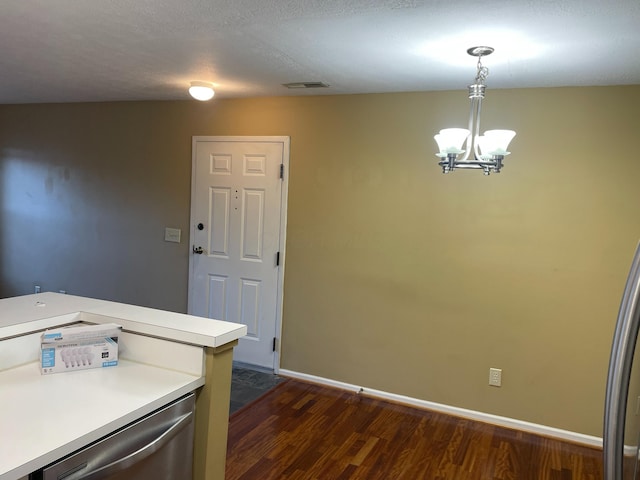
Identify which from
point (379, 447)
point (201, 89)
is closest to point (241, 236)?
point (201, 89)

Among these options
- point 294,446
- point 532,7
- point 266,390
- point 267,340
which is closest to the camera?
point 532,7

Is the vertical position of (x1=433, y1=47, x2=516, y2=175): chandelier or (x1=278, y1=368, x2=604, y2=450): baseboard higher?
(x1=433, y1=47, x2=516, y2=175): chandelier

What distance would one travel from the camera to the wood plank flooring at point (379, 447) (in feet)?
9.02

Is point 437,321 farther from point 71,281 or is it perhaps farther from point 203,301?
point 71,281

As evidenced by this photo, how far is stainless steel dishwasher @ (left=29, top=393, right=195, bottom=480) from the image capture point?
4.28ft

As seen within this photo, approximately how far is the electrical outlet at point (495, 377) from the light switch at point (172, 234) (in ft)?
9.37

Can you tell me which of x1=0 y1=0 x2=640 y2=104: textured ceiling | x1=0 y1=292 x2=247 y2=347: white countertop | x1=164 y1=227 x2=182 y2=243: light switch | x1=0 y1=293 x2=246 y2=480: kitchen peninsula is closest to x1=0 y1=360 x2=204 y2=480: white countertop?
x1=0 y1=293 x2=246 y2=480: kitchen peninsula

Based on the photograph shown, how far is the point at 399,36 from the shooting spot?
2.28 metres

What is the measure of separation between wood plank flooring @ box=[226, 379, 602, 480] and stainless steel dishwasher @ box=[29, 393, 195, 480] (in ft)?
3.39

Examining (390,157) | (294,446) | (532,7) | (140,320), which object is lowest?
(294,446)

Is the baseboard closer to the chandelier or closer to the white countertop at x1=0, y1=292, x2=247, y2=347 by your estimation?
the chandelier

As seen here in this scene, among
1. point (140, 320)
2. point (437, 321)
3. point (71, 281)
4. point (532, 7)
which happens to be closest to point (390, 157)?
point (437, 321)

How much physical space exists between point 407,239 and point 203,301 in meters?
1.96

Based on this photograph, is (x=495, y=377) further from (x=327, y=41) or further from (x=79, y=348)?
(x=79, y=348)
